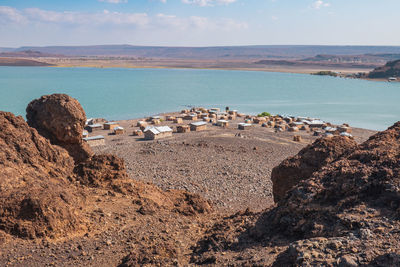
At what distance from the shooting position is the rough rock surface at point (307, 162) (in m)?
11.4

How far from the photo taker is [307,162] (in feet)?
38.1

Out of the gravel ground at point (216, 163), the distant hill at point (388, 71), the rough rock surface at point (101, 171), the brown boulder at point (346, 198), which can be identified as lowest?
the gravel ground at point (216, 163)

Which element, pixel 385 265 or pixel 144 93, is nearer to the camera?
pixel 385 265

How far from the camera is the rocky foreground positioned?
565cm

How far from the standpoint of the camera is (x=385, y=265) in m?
4.67

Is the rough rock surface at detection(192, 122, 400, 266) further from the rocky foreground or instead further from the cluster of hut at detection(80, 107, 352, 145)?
the cluster of hut at detection(80, 107, 352, 145)

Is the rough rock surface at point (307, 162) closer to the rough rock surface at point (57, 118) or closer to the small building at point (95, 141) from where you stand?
the rough rock surface at point (57, 118)

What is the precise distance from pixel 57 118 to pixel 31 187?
14.7 feet

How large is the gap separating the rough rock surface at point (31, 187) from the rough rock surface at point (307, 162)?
6341mm

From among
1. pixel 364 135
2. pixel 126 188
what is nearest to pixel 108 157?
pixel 126 188

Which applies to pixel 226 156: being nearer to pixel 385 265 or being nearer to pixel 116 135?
pixel 116 135

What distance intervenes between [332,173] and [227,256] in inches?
108

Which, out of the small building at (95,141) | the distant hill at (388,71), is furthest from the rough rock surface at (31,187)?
the distant hill at (388,71)

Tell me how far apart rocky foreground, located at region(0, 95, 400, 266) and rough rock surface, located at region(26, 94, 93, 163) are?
146cm
